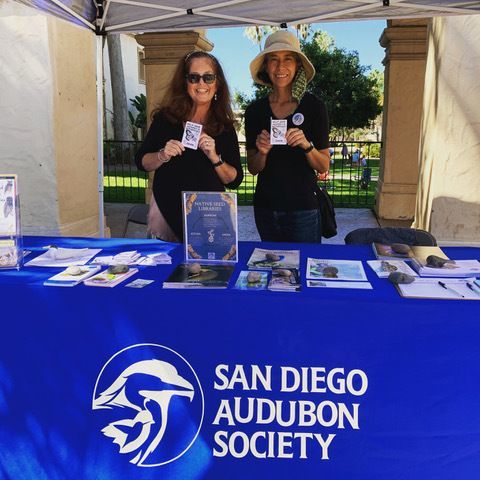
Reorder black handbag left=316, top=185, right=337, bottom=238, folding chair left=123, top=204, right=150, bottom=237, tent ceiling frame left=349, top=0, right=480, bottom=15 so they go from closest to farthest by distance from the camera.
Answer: black handbag left=316, top=185, right=337, bottom=238 < tent ceiling frame left=349, top=0, right=480, bottom=15 < folding chair left=123, top=204, right=150, bottom=237

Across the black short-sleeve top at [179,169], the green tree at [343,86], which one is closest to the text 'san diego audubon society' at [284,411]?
the black short-sleeve top at [179,169]

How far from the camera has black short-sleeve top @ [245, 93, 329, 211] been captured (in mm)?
3072

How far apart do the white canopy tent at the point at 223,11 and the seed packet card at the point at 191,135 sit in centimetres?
176

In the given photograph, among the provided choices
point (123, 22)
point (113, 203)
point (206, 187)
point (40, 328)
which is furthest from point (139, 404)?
point (113, 203)

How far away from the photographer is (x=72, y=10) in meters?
3.92

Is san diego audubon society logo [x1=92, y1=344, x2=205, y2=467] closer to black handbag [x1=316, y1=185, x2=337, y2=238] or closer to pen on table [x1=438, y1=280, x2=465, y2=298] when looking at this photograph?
pen on table [x1=438, y1=280, x2=465, y2=298]

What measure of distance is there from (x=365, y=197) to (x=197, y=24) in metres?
7.72

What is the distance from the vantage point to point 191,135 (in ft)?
9.00

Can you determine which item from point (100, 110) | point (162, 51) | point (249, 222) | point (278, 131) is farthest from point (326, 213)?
point (162, 51)

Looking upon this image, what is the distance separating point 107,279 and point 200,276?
391 mm

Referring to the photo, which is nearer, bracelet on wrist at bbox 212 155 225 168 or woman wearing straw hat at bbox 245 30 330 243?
bracelet on wrist at bbox 212 155 225 168

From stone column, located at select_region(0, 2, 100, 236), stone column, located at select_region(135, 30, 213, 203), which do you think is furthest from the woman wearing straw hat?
stone column, located at select_region(135, 30, 213, 203)

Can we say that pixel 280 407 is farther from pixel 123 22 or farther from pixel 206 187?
pixel 123 22

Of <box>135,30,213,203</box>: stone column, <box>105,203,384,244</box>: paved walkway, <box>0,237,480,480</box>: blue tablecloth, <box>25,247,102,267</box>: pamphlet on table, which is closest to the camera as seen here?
<box>0,237,480,480</box>: blue tablecloth
